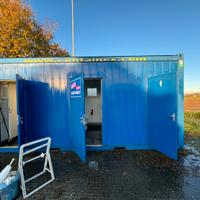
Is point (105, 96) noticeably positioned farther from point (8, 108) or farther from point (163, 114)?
point (8, 108)

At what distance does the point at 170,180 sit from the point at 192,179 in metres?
0.44

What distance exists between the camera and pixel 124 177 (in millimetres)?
2781

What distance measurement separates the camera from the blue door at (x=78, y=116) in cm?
329

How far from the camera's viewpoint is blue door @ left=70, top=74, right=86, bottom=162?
329 centimetres

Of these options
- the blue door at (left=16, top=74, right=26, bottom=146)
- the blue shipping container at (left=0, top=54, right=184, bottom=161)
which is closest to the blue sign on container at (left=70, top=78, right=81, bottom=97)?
the blue shipping container at (left=0, top=54, right=184, bottom=161)

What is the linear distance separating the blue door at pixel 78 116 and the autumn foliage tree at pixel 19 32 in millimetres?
8296

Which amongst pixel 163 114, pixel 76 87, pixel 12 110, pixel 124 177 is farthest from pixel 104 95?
pixel 12 110

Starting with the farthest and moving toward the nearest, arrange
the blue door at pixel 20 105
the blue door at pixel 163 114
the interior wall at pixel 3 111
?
the interior wall at pixel 3 111 → the blue door at pixel 20 105 → the blue door at pixel 163 114

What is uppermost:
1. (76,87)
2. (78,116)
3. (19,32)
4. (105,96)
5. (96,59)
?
(19,32)

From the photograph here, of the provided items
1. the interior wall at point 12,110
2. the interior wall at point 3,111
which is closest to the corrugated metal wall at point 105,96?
the interior wall at point 3,111

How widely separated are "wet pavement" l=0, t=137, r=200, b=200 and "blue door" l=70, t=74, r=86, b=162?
1.03ft

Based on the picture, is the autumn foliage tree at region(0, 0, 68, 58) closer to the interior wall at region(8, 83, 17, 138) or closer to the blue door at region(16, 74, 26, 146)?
the interior wall at region(8, 83, 17, 138)

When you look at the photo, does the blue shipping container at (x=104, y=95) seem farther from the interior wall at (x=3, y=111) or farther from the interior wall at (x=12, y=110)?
the interior wall at (x=12, y=110)

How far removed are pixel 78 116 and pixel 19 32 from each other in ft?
31.1
